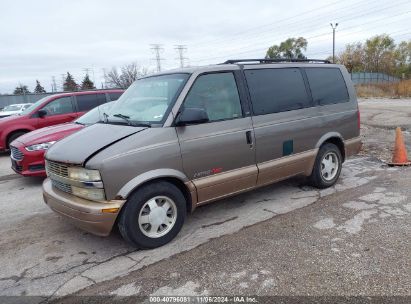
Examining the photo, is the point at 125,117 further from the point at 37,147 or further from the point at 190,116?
the point at 37,147

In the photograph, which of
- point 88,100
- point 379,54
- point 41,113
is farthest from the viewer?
point 379,54

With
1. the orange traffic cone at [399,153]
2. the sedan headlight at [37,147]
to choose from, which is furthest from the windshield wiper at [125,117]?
the orange traffic cone at [399,153]

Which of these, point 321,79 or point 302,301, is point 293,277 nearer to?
point 302,301

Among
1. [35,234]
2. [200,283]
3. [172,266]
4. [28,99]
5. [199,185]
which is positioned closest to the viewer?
[200,283]

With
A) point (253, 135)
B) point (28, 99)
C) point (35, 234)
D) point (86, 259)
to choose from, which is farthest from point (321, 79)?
point (28, 99)

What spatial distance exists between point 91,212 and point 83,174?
0.39 meters

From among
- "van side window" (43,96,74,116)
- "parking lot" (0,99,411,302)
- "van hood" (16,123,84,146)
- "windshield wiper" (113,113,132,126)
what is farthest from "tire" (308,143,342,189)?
"van side window" (43,96,74,116)

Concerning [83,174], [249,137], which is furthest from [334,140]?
[83,174]

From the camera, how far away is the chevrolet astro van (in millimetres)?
3633

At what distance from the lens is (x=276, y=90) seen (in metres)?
4.93

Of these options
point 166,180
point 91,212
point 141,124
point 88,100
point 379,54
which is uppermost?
point 379,54

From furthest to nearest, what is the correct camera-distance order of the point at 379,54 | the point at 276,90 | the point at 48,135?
the point at 379,54 < the point at 48,135 < the point at 276,90

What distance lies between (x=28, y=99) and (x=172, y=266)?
42.6 m

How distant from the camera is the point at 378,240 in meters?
3.83
